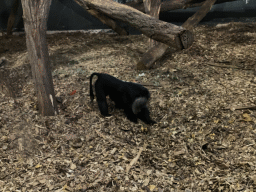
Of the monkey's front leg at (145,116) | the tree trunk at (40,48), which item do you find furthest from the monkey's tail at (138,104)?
the tree trunk at (40,48)

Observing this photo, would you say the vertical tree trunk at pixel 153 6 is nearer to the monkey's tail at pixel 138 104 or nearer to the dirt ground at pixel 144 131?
the dirt ground at pixel 144 131

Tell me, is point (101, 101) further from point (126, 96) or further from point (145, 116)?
point (145, 116)

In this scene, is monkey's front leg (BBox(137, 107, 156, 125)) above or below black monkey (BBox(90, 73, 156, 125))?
A: below

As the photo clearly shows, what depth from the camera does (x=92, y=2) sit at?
16.9 ft

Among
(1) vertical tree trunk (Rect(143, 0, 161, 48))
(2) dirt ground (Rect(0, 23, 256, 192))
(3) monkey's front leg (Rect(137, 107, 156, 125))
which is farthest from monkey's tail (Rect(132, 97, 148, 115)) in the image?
(1) vertical tree trunk (Rect(143, 0, 161, 48))

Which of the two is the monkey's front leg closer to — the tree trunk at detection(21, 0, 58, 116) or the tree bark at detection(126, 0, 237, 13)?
the tree trunk at detection(21, 0, 58, 116)

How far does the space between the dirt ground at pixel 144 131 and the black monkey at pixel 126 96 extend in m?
0.16

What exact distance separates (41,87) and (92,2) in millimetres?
2407

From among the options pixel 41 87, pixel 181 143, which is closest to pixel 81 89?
pixel 41 87

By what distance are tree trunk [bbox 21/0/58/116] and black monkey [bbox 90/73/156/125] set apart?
3.07 ft

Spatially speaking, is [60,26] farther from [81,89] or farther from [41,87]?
[41,87]

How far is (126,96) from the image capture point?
4.25 m

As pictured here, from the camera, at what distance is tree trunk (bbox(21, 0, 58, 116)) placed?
11.5 feet

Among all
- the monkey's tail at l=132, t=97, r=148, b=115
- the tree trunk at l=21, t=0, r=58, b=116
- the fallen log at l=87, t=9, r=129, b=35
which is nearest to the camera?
the tree trunk at l=21, t=0, r=58, b=116
